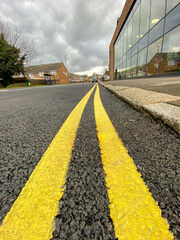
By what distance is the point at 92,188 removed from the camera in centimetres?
54

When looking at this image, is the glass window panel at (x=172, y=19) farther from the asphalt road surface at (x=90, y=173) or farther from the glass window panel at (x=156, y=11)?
the asphalt road surface at (x=90, y=173)

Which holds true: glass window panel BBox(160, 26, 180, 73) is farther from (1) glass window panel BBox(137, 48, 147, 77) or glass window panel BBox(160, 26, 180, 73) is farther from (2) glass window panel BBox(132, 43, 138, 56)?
(2) glass window panel BBox(132, 43, 138, 56)

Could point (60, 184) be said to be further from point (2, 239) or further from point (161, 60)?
point (161, 60)

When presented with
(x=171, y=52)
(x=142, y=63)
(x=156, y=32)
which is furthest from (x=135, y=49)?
(x=171, y=52)

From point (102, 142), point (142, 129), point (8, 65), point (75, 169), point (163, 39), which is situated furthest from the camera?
point (8, 65)

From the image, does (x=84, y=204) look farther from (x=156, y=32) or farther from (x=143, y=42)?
(x=143, y=42)

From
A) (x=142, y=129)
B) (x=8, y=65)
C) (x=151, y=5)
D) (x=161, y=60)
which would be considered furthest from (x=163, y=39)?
(x=8, y=65)

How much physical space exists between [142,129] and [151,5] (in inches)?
451

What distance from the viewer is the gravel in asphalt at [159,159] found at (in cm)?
46

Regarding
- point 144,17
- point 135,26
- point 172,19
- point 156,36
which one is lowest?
point 156,36

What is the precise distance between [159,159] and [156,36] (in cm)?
1025

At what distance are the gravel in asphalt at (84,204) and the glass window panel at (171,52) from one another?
343 inches

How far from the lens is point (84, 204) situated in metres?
0.47

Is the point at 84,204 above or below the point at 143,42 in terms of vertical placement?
below
